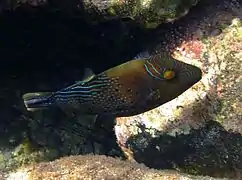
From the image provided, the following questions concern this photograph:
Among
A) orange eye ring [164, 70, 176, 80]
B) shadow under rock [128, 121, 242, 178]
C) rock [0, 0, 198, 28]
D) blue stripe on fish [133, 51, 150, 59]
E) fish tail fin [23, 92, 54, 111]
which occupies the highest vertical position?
rock [0, 0, 198, 28]

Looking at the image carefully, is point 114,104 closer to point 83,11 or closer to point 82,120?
point 83,11

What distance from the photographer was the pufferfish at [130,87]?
2.37 m

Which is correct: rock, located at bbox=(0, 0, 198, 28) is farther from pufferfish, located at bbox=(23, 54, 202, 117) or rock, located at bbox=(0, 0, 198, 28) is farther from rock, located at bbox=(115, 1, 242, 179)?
pufferfish, located at bbox=(23, 54, 202, 117)

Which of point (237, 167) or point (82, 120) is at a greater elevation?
point (237, 167)

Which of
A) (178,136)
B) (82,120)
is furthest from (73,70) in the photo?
(178,136)

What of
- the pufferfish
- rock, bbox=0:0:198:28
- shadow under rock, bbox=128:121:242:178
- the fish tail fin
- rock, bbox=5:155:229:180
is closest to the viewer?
the pufferfish

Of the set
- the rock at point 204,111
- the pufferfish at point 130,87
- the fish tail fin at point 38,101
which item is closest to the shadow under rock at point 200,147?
the rock at point 204,111

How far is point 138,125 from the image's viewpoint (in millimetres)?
3498

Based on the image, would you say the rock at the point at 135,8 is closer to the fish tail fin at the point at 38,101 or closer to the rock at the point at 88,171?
the fish tail fin at the point at 38,101

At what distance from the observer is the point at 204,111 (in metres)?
3.13

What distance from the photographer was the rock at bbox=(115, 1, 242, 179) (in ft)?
10.1

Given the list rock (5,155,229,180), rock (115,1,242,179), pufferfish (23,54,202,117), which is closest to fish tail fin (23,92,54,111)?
pufferfish (23,54,202,117)

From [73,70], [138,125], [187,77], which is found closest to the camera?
[187,77]

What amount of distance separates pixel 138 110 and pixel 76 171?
0.72 m
